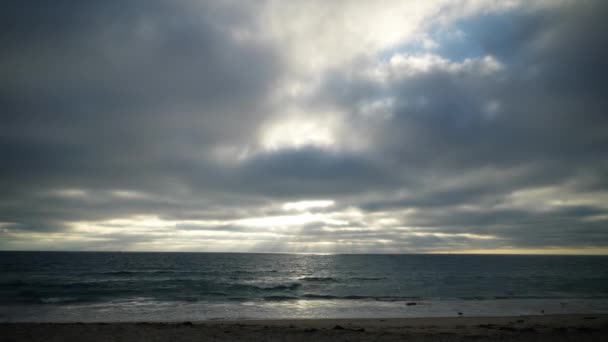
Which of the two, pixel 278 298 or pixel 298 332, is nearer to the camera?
pixel 298 332

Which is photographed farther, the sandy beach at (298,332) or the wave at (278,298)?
the wave at (278,298)

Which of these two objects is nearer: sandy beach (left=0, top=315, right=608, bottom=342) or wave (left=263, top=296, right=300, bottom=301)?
sandy beach (left=0, top=315, right=608, bottom=342)

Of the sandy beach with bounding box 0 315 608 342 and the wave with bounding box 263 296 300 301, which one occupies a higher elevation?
the sandy beach with bounding box 0 315 608 342

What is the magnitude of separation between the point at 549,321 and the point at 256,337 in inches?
706

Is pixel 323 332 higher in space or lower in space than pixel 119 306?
higher

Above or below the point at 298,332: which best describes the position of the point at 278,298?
below

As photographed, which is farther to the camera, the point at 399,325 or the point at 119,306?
the point at 119,306

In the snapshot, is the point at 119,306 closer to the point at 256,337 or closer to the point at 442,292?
the point at 256,337

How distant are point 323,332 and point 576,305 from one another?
90.0 feet

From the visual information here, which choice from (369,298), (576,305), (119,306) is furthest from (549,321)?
(119,306)

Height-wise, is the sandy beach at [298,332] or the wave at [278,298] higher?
the sandy beach at [298,332]

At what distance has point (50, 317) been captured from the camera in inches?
867

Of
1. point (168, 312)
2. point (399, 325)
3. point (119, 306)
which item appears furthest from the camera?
point (119, 306)

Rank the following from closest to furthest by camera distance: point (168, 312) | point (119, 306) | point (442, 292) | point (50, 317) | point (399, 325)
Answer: point (399, 325)
point (50, 317)
point (168, 312)
point (119, 306)
point (442, 292)
